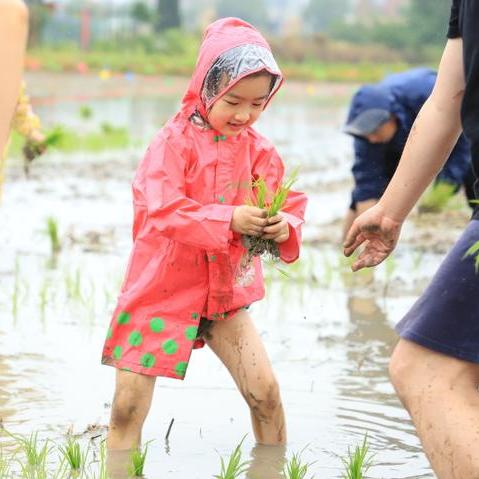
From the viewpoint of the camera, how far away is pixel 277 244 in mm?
3938

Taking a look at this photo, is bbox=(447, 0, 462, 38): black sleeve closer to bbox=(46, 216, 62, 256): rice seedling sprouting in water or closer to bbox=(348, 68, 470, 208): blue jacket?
bbox=(348, 68, 470, 208): blue jacket

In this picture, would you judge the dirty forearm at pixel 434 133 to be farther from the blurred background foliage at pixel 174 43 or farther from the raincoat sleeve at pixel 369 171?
the blurred background foliage at pixel 174 43

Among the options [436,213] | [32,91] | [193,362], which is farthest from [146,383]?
[32,91]

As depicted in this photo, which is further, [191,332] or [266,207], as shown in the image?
[191,332]

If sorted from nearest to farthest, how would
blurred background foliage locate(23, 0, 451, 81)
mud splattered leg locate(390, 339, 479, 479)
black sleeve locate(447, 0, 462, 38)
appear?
mud splattered leg locate(390, 339, 479, 479) < black sleeve locate(447, 0, 462, 38) < blurred background foliage locate(23, 0, 451, 81)

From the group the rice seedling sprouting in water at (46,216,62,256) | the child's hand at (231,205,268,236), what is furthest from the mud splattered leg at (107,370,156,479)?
the rice seedling sprouting in water at (46,216,62,256)

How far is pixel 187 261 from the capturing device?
4.06 metres

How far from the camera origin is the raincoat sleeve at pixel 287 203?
3.94 metres

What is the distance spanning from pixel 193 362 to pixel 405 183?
226cm

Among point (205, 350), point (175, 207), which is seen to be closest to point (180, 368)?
point (175, 207)

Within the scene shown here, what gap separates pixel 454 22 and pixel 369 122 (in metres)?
4.26

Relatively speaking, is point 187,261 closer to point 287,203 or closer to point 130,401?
point 287,203

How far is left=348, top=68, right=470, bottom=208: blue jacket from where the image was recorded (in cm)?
Result: 757

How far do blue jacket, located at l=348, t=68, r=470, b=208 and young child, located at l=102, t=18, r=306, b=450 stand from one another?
3487 mm
